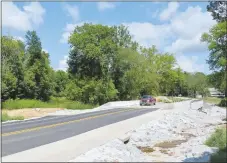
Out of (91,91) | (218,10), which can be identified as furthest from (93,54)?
(218,10)

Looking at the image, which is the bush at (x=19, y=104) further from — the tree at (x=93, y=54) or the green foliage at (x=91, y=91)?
the tree at (x=93, y=54)

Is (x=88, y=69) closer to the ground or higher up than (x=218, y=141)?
higher up

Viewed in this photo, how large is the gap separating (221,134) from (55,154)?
7.97 metres

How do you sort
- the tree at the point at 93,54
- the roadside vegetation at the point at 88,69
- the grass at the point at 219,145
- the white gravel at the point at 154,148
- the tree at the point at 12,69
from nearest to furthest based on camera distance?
1. the grass at the point at 219,145
2. the white gravel at the point at 154,148
3. the tree at the point at 12,69
4. the roadside vegetation at the point at 88,69
5. the tree at the point at 93,54

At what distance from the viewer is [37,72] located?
73438mm

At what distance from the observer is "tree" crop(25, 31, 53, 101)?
235 ft

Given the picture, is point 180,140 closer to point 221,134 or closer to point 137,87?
point 221,134

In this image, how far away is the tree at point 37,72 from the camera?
7169cm

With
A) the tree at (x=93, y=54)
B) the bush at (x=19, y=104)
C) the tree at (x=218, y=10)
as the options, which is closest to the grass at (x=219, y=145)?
the tree at (x=218, y=10)

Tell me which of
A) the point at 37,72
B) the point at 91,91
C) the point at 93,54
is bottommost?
the point at 91,91

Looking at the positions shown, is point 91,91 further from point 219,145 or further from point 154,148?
point 219,145

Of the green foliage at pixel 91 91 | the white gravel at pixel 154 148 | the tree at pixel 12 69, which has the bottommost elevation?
the white gravel at pixel 154 148

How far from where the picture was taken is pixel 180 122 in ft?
99.0

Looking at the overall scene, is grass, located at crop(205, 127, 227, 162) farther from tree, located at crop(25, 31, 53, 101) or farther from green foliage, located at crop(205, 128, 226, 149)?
tree, located at crop(25, 31, 53, 101)
